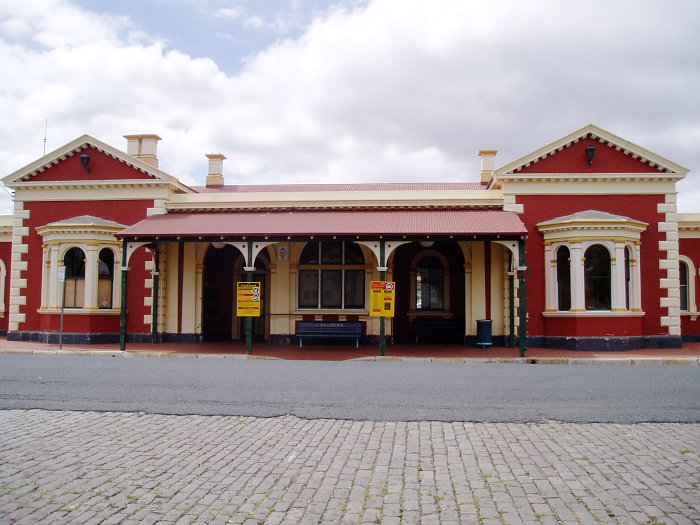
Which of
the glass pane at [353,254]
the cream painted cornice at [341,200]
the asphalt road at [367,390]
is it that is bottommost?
the asphalt road at [367,390]

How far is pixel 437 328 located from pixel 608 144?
276 inches

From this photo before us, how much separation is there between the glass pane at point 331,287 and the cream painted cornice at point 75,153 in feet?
17.1

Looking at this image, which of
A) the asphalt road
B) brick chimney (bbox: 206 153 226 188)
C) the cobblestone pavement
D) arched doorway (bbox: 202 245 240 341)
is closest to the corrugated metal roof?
brick chimney (bbox: 206 153 226 188)

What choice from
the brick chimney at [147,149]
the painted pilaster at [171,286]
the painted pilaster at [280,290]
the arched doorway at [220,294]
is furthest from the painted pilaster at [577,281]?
the brick chimney at [147,149]

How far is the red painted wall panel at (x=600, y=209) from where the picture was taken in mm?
16625

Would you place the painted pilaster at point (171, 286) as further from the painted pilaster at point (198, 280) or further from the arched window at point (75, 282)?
the arched window at point (75, 282)

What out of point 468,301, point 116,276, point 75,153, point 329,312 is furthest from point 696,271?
point 75,153

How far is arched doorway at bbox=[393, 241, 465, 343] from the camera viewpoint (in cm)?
1881

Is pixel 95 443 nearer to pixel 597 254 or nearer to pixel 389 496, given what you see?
pixel 389 496

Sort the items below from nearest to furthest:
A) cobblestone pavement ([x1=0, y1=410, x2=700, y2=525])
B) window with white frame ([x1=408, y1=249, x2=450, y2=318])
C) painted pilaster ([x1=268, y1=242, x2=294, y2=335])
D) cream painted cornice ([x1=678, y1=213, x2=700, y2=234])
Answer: cobblestone pavement ([x1=0, y1=410, x2=700, y2=525]), painted pilaster ([x1=268, y1=242, x2=294, y2=335]), window with white frame ([x1=408, y1=249, x2=450, y2=318]), cream painted cornice ([x1=678, y1=213, x2=700, y2=234])

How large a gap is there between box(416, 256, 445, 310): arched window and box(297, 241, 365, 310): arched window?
1.98 m

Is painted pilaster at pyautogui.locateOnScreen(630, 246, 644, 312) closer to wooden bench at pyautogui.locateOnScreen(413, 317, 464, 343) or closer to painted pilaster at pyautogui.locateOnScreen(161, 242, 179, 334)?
wooden bench at pyautogui.locateOnScreen(413, 317, 464, 343)

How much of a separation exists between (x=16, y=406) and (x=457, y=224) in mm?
10457

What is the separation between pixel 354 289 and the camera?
59.9ft
